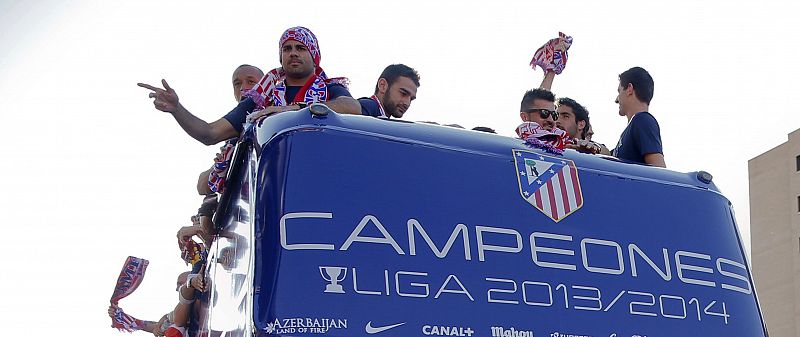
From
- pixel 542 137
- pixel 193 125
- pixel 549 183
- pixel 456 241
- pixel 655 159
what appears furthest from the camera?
pixel 655 159

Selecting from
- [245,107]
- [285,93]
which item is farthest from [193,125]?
[285,93]

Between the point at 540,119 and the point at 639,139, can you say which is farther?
the point at 540,119

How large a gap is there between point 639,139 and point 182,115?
6.55ft

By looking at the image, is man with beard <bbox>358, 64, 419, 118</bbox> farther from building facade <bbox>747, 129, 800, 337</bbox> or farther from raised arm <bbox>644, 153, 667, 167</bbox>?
building facade <bbox>747, 129, 800, 337</bbox>

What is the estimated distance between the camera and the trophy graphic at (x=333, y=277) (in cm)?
372

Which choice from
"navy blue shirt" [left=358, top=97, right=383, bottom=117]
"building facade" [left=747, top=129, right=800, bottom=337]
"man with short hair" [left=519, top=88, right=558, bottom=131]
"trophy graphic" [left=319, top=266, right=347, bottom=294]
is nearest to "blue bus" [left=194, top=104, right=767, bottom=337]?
"trophy graphic" [left=319, top=266, right=347, bottom=294]

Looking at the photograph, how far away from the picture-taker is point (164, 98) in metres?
4.94

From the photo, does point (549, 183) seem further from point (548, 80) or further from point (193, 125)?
A: point (548, 80)

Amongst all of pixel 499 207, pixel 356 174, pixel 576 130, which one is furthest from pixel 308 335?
pixel 576 130

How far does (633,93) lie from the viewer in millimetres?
5668

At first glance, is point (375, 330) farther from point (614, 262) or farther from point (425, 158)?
point (614, 262)

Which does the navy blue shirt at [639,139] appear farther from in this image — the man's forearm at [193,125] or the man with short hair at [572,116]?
the man's forearm at [193,125]

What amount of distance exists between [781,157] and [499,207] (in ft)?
224

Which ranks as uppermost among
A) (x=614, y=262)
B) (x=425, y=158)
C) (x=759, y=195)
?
(x=759, y=195)
